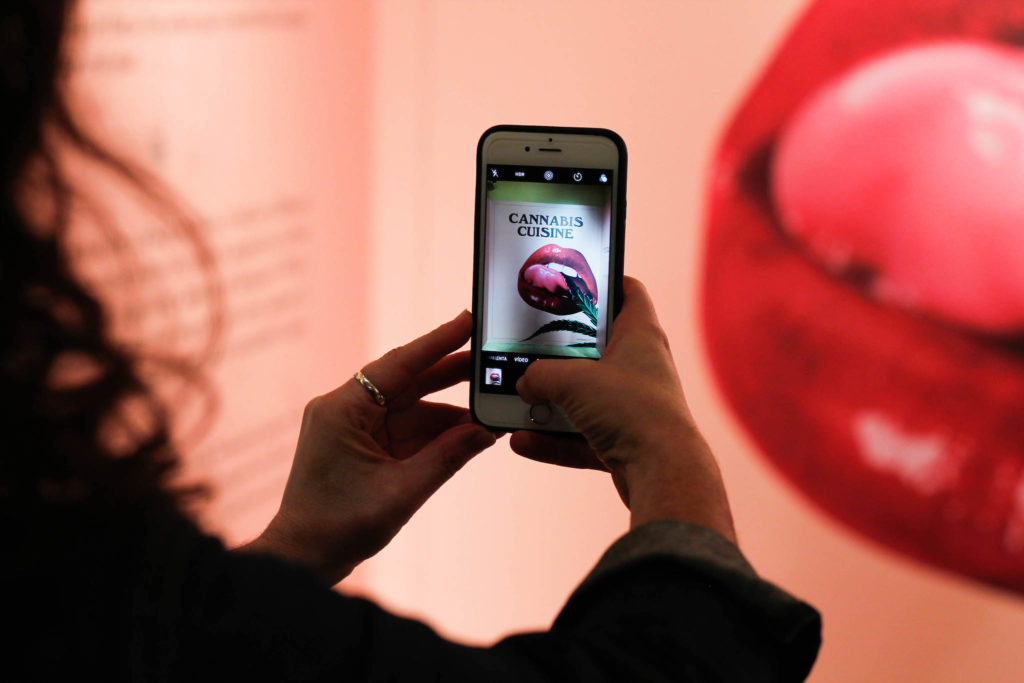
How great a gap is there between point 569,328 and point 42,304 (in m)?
0.39

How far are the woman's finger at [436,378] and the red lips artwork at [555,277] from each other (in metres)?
0.09

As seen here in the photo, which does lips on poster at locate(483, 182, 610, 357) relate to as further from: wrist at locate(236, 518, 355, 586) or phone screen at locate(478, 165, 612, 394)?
wrist at locate(236, 518, 355, 586)

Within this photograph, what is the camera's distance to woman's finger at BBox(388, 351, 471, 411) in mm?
610

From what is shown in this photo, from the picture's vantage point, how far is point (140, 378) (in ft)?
0.90

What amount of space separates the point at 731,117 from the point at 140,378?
671mm

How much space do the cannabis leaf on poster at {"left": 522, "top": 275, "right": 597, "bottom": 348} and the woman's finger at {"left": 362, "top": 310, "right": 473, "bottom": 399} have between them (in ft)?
0.23

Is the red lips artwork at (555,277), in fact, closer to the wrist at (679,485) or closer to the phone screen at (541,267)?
the phone screen at (541,267)

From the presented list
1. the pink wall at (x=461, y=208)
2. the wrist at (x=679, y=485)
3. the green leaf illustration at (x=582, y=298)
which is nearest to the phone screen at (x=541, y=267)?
the green leaf illustration at (x=582, y=298)

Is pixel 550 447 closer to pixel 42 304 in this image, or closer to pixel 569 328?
pixel 569 328

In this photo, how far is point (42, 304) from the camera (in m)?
0.24

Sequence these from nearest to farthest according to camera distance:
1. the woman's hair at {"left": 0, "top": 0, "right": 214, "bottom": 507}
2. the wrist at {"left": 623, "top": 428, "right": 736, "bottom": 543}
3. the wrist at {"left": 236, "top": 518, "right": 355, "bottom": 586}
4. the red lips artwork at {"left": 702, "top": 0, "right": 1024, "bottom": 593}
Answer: the woman's hair at {"left": 0, "top": 0, "right": 214, "bottom": 507}, the wrist at {"left": 623, "top": 428, "right": 736, "bottom": 543}, the wrist at {"left": 236, "top": 518, "right": 355, "bottom": 586}, the red lips artwork at {"left": 702, "top": 0, "right": 1024, "bottom": 593}

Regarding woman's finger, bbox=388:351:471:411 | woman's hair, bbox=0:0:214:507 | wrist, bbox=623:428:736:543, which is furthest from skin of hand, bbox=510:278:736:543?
woman's hair, bbox=0:0:214:507

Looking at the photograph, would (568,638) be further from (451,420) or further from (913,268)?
(913,268)

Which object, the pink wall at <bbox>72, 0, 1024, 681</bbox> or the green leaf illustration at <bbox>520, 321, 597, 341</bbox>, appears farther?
the pink wall at <bbox>72, 0, 1024, 681</bbox>
